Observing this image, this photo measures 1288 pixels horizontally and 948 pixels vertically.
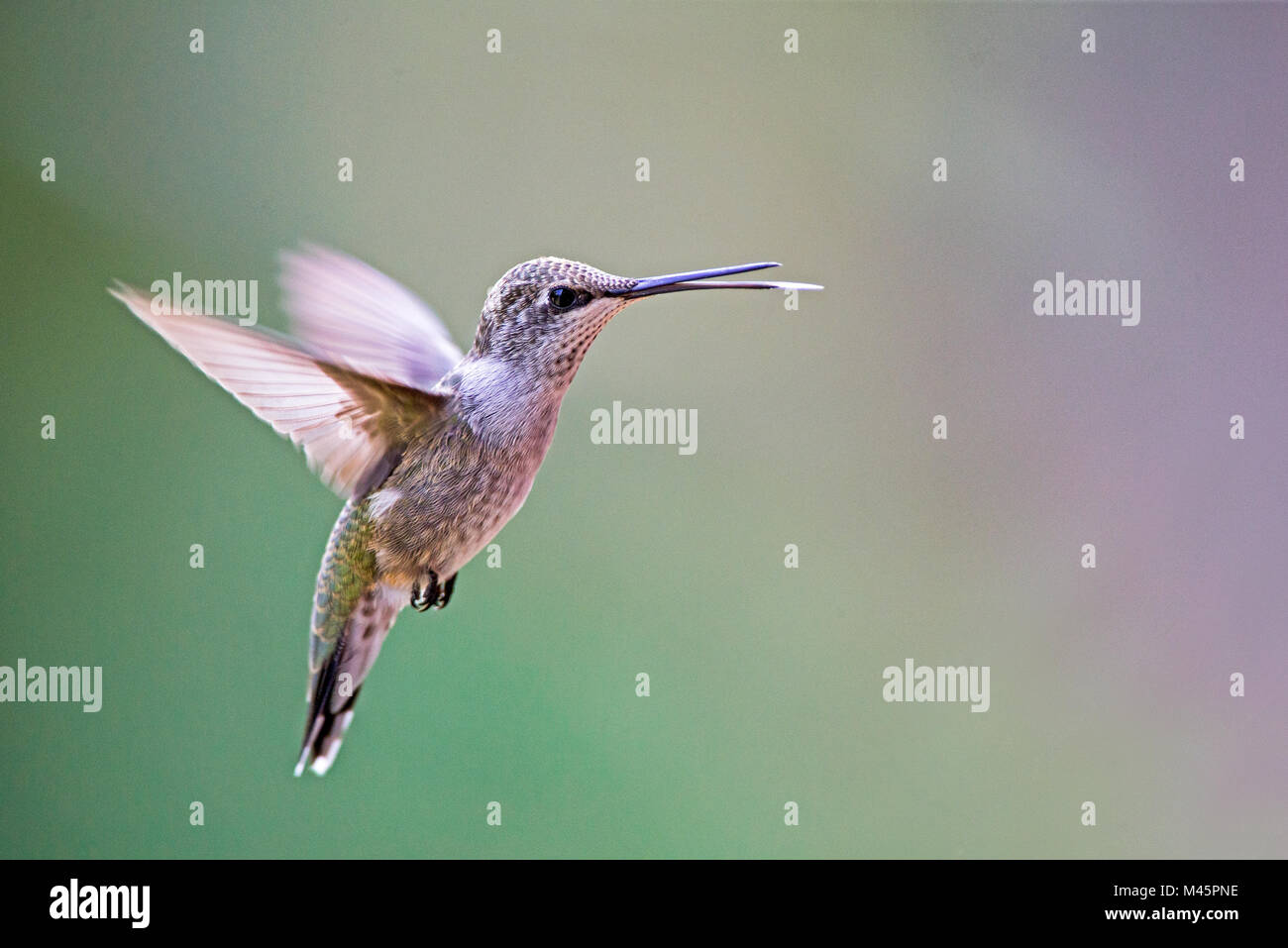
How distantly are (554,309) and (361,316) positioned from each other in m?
0.19

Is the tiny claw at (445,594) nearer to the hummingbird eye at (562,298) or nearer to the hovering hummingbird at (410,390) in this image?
the hovering hummingbird at (410,390)

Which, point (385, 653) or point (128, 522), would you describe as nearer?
point (385, 653)

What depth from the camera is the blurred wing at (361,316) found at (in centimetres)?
91

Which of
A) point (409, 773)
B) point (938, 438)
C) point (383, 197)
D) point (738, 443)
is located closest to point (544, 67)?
point (383, 197)

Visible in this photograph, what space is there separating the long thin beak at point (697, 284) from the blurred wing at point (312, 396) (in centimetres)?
18

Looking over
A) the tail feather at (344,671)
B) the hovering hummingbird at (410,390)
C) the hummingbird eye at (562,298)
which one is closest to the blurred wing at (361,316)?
the hovering hummingbird at (410,390)

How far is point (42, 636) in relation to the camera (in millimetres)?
2125

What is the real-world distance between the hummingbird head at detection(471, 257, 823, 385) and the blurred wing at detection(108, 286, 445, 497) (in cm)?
8

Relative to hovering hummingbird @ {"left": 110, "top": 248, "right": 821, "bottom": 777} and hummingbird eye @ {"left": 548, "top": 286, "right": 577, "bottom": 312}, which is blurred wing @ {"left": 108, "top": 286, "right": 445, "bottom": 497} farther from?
hummingbird eye @ {"left": 548, "top": 286, "right": 577, "bottom": 312}

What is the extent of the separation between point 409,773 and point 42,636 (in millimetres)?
745

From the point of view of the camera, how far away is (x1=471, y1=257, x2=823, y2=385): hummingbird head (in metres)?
0.85

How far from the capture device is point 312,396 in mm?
865

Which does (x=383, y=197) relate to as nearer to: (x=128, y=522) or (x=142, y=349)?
(x=142, y=349)
